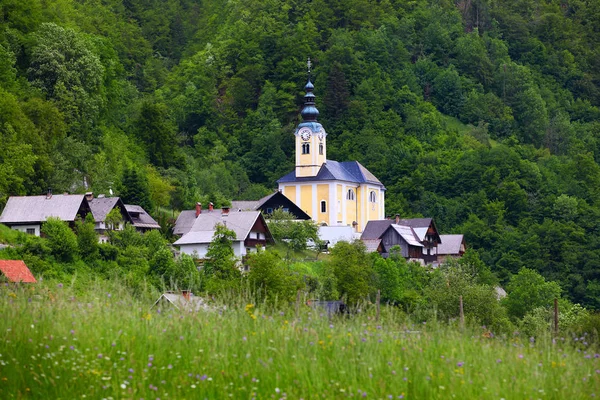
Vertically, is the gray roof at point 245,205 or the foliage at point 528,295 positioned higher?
the gray roof at point 245,205

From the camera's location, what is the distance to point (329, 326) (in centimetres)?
1463

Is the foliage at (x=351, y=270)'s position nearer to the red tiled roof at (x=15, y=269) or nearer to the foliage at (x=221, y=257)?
the foliage at (x=221, y=257)

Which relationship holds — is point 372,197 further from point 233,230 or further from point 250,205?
point 233,230

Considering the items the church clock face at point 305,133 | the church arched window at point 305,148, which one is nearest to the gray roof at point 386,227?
the church arched window at point 305,148

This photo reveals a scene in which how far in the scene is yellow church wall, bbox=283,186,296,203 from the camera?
295ft

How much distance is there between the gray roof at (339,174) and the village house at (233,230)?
19330 millimetres

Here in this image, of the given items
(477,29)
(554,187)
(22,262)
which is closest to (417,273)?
(22,262)

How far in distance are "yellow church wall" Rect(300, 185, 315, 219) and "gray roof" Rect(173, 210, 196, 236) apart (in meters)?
15.4

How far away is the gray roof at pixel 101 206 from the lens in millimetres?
62562

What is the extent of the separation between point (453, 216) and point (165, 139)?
28.4 meters

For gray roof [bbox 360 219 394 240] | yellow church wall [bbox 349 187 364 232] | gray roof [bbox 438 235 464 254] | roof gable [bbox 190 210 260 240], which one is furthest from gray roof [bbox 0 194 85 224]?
gray roof [bbox 438 235 464 254]

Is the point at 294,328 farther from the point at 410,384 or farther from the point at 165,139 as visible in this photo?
the point at 165,139

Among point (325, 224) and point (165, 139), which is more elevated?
point (165, 139)

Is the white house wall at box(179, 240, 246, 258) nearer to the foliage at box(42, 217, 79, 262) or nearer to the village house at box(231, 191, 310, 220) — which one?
the foliage at box(42, 217, 79, 262)
